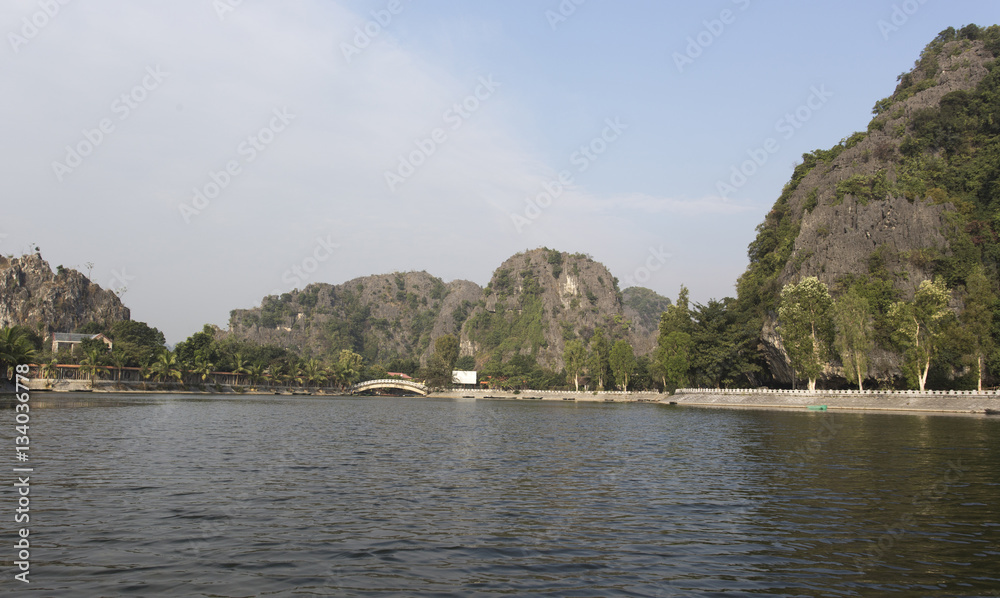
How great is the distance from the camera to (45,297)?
174000 mm

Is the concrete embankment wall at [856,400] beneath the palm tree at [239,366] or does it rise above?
beneath

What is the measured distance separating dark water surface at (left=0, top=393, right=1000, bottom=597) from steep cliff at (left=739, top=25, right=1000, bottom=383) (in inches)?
2601

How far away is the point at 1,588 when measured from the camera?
9.85 m

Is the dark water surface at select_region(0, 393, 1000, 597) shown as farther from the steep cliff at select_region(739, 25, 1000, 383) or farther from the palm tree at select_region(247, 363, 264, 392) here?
the palm tree at select_region(247, 363, 264, 392)

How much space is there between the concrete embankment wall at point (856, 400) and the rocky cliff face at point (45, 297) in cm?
17512

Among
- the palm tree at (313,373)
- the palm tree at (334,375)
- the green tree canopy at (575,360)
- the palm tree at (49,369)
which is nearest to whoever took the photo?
the palm tree at (49,369)

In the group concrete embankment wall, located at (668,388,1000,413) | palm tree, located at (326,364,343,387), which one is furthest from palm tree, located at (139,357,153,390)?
concrete embankment wall, located at (668,388,1000,413)

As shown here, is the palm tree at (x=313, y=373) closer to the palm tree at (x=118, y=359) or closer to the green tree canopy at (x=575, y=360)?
the palm tree at (x=118, y=359)

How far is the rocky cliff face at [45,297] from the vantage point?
551 ft

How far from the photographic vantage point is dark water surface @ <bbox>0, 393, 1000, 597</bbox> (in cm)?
1066

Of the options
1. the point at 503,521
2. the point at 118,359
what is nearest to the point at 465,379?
the point at 118,359

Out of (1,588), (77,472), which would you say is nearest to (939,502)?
(1,588)

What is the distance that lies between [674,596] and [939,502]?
12338mm

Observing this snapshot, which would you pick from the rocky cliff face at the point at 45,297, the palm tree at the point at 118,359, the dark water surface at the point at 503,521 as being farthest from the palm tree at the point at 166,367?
the dark water surface at the point at 503,521
